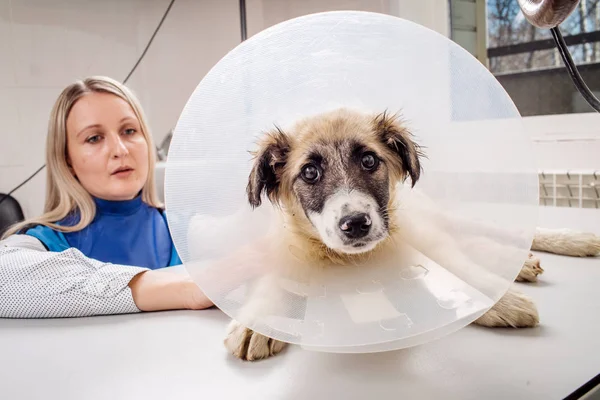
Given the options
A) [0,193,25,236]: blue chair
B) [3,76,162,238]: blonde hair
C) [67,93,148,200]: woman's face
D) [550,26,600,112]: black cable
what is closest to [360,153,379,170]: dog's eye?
[550,26,600,112]: black cable

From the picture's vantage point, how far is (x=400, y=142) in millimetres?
649

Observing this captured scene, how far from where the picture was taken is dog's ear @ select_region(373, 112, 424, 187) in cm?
64

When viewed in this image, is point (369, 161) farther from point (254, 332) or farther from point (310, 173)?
point (254, 332)

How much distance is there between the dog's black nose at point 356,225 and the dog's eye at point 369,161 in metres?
0.07

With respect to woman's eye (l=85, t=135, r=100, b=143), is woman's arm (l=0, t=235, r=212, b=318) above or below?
below

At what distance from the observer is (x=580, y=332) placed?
0.72 m

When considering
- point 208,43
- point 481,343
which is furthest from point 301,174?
point 208,43

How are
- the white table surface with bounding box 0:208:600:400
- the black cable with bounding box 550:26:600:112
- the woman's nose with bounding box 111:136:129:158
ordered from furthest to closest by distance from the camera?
the woman's nose with bounding box 111:136:129:158, the black cable with bounding box 550:26:600:112, the white table surface with bounding box 0:208:600:400

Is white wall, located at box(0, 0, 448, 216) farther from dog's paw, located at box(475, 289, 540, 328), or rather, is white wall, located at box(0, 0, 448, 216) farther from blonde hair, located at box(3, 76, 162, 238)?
dog's paw, located at box(475, 289, 540, 328)

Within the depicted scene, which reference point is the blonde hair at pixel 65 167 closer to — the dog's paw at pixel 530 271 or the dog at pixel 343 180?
the dog at pixel 343 180

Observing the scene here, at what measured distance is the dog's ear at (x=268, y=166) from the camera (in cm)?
62

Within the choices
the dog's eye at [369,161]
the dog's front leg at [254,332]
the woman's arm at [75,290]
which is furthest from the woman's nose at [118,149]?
the dog's eye at [369,161]

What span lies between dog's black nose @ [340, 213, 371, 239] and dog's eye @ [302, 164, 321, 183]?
0.22 ft

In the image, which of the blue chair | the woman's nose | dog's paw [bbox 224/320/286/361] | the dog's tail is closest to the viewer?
dog's paw [bbox 224/320/286/361]
